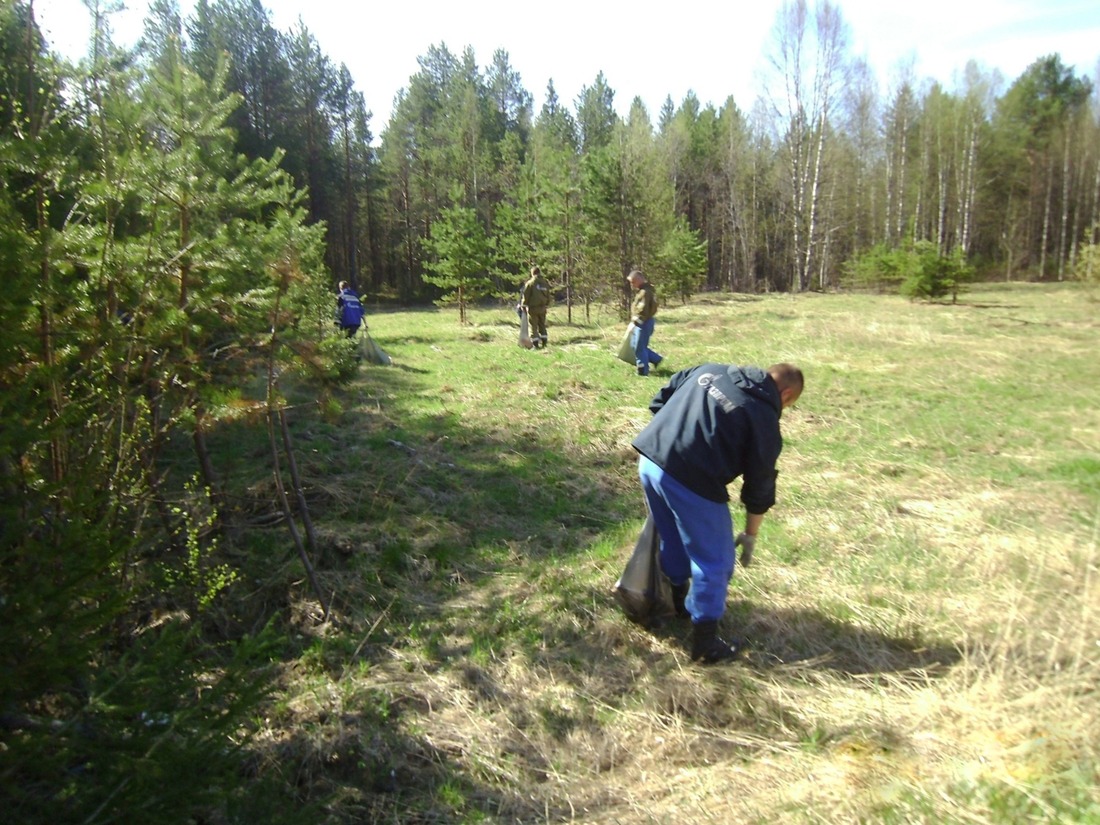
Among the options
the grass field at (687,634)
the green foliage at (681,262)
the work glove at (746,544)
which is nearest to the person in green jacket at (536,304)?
the grass field at (687,634)

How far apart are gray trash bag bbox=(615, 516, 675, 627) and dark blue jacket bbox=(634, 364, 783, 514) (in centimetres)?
57

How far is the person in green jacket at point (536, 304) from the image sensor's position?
1477cm

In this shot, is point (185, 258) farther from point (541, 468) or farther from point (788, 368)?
point (541, 468)

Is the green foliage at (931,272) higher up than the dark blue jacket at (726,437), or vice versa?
the green foliage at (931,272)

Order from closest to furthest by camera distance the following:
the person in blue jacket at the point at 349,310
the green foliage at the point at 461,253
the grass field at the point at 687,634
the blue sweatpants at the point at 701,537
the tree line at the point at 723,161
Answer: the grass field at the point at 687,634
the blue sweatpants at the point at 701,537
the person in blue jacket at the point at 349,310
the green foliage at the point at 461,253
the tree line at the point at 723,161

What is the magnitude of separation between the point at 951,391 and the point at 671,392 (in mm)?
7540

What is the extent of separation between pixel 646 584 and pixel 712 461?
947 millimetres

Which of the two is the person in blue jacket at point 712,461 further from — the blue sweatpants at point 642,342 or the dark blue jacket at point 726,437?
the blue sweatpants at point 642,342

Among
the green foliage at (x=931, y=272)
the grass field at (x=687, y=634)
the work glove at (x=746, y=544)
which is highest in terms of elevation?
the green foliage at (x=931, y=272)

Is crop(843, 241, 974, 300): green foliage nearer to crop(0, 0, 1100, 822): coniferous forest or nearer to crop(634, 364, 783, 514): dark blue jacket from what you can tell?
crop(0, 0, 1100, 822): coniferous forest

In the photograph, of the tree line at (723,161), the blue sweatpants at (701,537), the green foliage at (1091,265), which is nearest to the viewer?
the blue sweatpants at (701,537)

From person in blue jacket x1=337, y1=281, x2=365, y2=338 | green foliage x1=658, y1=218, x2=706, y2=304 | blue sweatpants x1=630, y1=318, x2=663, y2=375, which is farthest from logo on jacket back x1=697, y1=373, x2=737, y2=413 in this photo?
green foliage x1=658, y1=218, x2=706, y2=304

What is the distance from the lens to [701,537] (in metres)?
3.77

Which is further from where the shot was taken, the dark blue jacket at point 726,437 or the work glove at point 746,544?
the work glove at point 746,544
